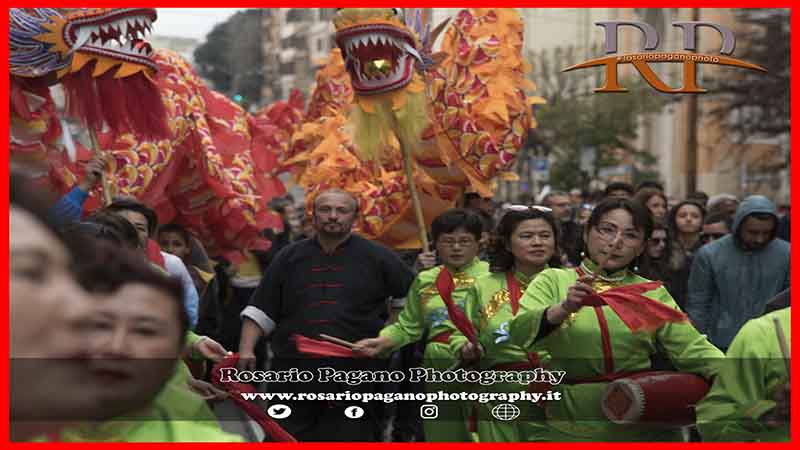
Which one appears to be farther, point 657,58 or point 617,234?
point 617,234

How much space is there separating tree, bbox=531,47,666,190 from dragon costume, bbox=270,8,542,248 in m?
7.29

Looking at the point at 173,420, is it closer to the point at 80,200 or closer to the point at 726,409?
the point at 726,409

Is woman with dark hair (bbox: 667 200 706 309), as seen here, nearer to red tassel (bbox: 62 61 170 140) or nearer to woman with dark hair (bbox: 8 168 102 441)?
red tassel (bbox: 62 61 170 140)

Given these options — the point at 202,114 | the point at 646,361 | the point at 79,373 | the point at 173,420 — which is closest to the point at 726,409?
the point at 646,361

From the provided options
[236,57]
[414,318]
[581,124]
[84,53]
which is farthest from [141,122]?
[581,124]

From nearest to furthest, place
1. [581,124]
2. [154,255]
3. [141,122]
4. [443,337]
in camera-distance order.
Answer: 1. [154,255]
2. [443,337]
3. [141,122]
4. [581,124]

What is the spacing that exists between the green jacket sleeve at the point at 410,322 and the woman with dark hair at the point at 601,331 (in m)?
1.05

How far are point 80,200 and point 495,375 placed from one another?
2064mm

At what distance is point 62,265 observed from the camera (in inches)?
66.8

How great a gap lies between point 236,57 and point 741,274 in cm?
456

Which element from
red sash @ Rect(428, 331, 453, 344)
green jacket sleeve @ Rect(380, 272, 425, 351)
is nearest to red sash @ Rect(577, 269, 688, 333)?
green jacket sleeve @ Rect(380, 272, 425, 351)

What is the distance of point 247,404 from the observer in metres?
3.48

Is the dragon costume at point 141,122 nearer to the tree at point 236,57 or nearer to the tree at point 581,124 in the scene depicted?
the tree at point 236,57

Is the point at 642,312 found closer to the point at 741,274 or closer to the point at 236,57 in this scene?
the point at 741,274
